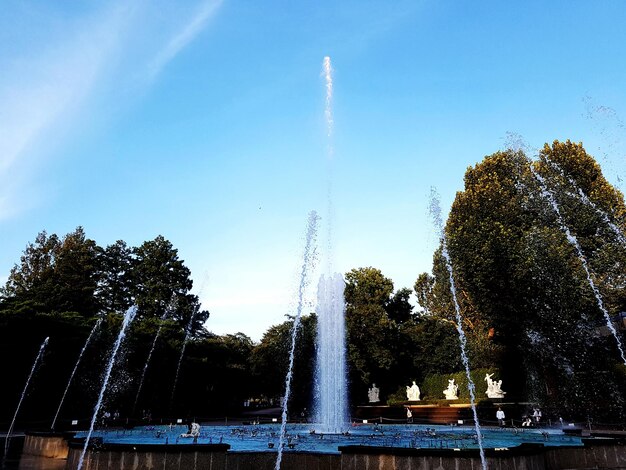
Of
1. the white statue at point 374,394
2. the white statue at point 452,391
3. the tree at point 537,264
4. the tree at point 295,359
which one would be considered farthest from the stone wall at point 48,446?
the white statue at point 374,394

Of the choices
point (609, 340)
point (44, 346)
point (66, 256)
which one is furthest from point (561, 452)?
point (66, 256)

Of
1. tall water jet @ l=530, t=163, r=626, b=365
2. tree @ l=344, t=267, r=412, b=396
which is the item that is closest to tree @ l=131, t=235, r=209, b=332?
tree @ l=344, t=267, r=412, b=396

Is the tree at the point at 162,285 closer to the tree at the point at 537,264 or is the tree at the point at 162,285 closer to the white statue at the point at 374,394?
the white statue at the point at 374,394

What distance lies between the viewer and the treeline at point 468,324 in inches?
1057

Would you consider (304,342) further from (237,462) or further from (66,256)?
(237,462)

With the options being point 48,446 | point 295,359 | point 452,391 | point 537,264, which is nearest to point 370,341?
point 295,359

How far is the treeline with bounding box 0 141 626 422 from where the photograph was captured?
26.9 m

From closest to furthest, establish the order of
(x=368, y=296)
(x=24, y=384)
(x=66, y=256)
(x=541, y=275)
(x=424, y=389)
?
(x=24, y=384) < (x=541, y=275) < (x=424, y=389) < (x=368, y=296) < (x=66, y=256)

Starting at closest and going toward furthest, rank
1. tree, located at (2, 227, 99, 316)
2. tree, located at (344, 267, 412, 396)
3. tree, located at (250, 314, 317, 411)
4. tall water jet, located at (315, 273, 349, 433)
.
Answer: tall water jet, located at (315, 273, 349, 433), tree, located at (344, 267, 412, 396), tree, located at (250, 314, 317, 411), tree, located at (2, 227, 99, 316)

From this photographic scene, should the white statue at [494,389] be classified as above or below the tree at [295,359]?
below

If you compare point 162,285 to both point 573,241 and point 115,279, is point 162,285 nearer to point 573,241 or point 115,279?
point 115,279

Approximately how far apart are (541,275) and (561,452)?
19591mm

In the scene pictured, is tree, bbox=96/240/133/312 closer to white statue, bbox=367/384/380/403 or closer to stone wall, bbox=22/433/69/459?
white statue, bbox=367/384/380/403

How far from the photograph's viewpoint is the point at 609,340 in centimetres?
3003
